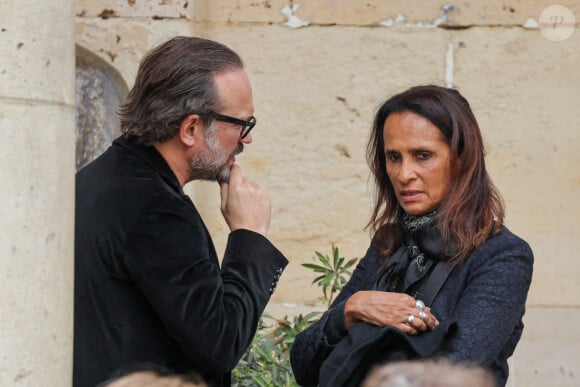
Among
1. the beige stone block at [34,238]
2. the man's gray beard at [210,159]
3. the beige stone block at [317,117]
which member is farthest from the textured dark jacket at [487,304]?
the beige stone block at [317,117]

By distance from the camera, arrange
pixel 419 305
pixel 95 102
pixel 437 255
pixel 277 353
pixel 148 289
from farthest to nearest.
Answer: pixel 95 102, pixel 277 353, pixel 437 255, pixel 419 305, pixel 148 289

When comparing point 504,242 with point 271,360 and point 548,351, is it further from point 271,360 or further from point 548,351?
point 548,351

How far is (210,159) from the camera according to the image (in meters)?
2.83

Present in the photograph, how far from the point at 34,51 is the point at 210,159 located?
771 mm

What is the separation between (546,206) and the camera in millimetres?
5031

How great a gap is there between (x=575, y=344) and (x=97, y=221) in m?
3.08

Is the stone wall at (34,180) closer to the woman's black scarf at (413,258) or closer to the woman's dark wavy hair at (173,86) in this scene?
the woman's dark wavy hair at (173,86)

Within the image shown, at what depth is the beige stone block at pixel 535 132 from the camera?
4992 millimetres

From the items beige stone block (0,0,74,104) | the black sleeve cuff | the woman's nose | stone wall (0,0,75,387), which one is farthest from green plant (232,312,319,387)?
beige stone block (0,0,74,104)

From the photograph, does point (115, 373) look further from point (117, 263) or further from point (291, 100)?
point (291, 100)

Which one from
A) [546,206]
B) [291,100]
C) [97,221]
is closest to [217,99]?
[97,221]

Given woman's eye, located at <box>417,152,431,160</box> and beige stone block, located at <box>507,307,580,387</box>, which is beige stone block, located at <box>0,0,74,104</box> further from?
beige stone block, located at <box>507,307,580,387</box>

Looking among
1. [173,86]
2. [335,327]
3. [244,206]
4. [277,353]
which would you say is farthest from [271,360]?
[173,86]

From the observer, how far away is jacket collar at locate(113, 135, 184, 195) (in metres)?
2.76
